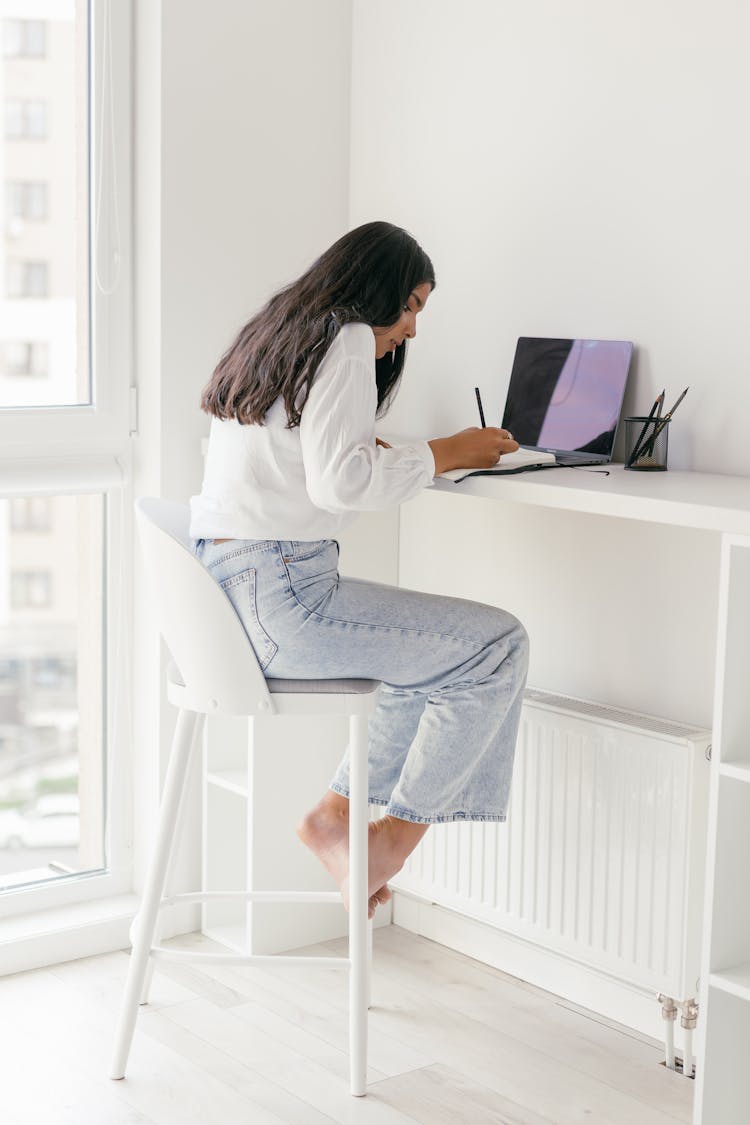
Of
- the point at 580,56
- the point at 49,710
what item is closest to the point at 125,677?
the point at 49,710

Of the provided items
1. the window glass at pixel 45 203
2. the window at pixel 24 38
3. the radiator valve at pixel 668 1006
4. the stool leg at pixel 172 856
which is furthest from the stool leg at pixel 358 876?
the window at pixel 24 38

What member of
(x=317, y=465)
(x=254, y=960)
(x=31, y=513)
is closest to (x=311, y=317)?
(x=317, y=465)

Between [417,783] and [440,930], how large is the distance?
0.74 metres

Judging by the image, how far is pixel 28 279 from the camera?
262 cm

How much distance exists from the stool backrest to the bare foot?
257 mm

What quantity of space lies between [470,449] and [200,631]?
49 cm

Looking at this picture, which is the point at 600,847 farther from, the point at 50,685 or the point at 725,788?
the point at 50,685

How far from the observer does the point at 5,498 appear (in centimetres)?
261

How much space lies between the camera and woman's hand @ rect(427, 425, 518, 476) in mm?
2113

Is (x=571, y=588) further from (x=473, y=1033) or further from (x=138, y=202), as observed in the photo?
(x=138, y=202)

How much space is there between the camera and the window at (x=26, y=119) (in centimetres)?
255

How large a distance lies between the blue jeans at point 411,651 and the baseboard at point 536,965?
0.48 m

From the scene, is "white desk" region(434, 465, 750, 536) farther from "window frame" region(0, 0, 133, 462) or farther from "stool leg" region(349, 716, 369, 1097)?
"window frame" region(0, 0, 133, 462)

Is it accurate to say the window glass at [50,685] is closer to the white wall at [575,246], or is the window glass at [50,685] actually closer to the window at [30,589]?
the window at [30,589]
